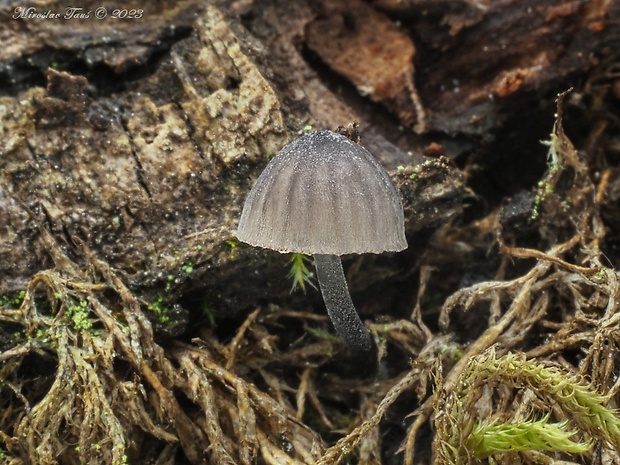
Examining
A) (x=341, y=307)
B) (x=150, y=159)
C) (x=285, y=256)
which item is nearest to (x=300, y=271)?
(x=285, y=256)

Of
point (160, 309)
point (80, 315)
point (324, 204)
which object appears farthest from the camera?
point (160, 309)

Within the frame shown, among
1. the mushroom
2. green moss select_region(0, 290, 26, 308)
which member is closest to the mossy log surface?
green moss select_region(0, 290, 26, 308)

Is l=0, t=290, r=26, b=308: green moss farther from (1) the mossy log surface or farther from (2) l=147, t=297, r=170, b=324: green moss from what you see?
(2) l=147, t=297, r=170, b=324: green moss

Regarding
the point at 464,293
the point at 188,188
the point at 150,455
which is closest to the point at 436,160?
the point at 464,293

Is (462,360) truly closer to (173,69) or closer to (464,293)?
(464,293)

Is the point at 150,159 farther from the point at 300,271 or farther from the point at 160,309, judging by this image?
the point at 300,271

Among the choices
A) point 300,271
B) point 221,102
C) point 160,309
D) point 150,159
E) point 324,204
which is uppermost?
point 221,102
